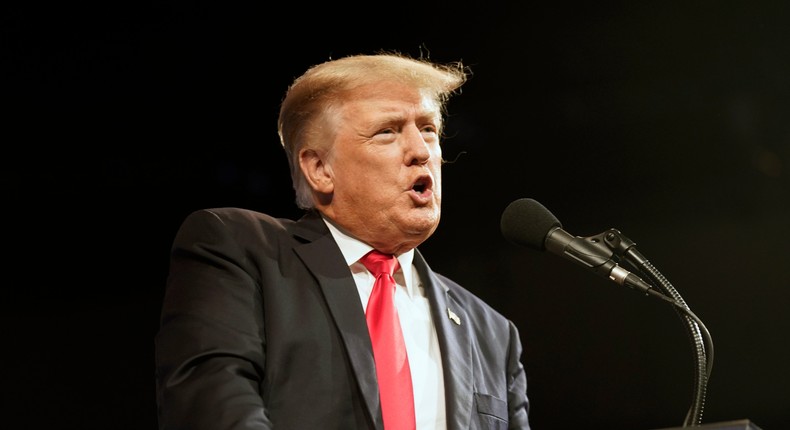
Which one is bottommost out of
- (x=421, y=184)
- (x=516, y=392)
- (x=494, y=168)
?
(x=516, y=392)

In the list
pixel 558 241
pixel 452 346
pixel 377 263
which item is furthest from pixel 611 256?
pixel 377 263

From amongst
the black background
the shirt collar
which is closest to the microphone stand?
the shirt collar

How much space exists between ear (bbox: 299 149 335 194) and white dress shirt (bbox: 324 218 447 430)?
0.09 metres

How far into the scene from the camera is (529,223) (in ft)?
6.70

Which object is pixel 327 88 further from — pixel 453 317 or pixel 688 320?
pixel 688 320

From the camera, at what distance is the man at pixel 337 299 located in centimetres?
201

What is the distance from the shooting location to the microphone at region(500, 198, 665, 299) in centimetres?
185

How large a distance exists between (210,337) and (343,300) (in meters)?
0.35

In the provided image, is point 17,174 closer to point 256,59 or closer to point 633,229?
point 256,59

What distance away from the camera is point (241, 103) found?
10.9 ft

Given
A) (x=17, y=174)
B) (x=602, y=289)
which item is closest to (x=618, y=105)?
(x=602, y=289)

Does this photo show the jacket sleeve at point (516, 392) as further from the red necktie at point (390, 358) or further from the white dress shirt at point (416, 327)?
the red necktie at point (390, 358)

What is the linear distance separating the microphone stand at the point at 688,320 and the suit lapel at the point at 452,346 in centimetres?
57

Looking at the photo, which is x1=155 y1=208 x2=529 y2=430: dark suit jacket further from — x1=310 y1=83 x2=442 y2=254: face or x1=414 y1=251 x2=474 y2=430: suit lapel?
x1=310 y1=83 x2=442 y2=254: face
